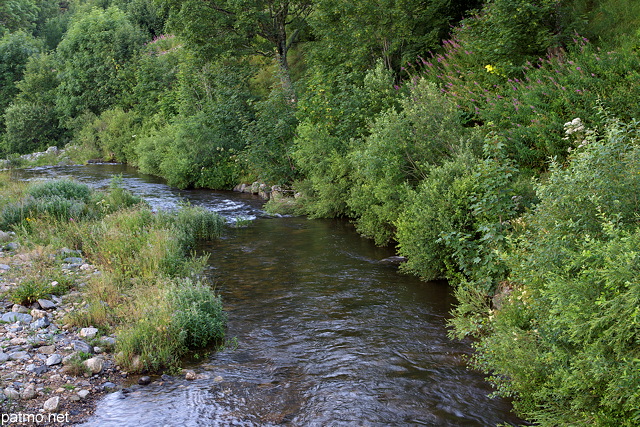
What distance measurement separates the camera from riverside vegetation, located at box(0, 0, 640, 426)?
4391 mm

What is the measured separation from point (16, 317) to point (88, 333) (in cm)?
115

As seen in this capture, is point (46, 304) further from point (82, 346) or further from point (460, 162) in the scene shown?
point (460, 162)

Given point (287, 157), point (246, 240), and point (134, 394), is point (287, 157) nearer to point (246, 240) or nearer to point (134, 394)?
point (246, 240)

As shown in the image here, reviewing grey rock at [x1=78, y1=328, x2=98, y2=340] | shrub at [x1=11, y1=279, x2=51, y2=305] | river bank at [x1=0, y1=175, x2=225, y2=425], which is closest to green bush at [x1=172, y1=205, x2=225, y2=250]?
river bank at [x1=0, y1=175, x2=225, y2=425]

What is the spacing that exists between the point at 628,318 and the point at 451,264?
5.21 meters

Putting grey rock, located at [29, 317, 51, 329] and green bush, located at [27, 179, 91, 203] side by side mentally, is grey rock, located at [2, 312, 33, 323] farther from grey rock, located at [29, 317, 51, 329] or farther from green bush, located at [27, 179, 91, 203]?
green bush, located at [27, 179, 91, 203]

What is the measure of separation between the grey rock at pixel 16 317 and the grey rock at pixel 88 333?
2.88 ft

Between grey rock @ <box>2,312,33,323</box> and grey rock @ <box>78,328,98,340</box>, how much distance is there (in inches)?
34.5

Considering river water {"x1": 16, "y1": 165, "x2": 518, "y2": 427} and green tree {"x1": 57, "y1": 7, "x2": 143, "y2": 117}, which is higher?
green tree {"x1": 57, "y1": 7, "x2": 143, "y2": 117}

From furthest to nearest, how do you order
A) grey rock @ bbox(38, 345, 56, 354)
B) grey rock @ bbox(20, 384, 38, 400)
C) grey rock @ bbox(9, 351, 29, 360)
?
grey rock @ bbox(38, 345, 56, 354) < grey rock @ bbox(9, 351, 29, 360) < grey rock @ bbox(20, 384, 38, 400)

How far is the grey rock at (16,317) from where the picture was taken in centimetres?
688

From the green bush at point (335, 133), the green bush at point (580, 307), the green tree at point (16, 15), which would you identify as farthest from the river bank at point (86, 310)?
the green tree at point (16, 15)

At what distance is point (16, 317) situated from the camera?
22.8 ft

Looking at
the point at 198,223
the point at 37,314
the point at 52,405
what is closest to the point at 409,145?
the point at 198,223
